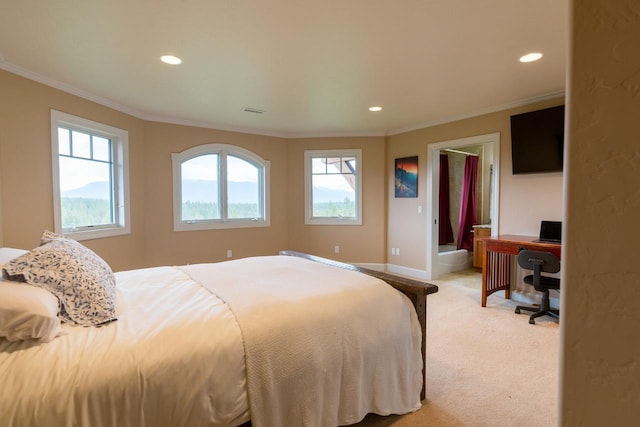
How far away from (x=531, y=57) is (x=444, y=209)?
13.0ft

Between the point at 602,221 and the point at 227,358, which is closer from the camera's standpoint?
the point at 602,221

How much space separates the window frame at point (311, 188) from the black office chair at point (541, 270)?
9.07 ft

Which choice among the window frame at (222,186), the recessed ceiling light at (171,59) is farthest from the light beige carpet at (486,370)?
the window frame at (222,186)

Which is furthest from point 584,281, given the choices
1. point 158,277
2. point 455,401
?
point 158,277

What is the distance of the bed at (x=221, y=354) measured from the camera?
1059mm

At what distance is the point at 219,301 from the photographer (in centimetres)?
159

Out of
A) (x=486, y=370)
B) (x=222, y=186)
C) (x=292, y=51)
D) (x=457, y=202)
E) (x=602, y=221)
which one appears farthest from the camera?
(x=457, y=202)

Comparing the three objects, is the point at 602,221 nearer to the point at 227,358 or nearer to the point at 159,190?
the point at 227,358

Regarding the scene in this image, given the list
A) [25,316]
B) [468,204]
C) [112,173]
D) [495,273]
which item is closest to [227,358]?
[25,316]

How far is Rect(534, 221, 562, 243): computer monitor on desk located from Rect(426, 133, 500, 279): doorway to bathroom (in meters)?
1.49

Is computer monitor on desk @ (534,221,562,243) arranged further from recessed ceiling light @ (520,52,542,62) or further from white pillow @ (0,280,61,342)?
white pillow @ (0,280,61,342)

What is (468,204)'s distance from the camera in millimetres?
5980

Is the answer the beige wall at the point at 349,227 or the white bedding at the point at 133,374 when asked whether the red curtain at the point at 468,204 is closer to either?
the beige wall at the point at 349,227

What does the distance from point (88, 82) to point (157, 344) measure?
10.2ft
